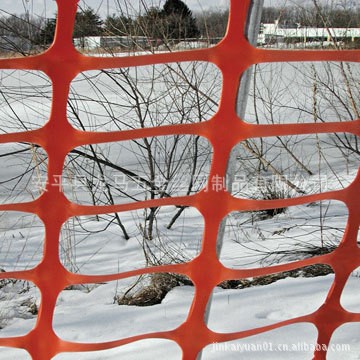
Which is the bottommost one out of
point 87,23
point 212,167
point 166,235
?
point 166,235

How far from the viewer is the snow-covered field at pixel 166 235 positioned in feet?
6.11

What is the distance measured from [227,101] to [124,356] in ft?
2.87

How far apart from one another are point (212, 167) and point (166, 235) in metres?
2.11

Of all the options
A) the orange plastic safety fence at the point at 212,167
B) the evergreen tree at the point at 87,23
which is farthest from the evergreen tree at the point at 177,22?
the orange plastic safety fence at the point at 212,167

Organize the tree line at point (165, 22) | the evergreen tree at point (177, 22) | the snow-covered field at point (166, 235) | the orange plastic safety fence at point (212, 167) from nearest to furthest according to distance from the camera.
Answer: the orange plastic safety fence at point (212, 167), the snow-covered field at point (166, 235), the tree line at point (165, 22), the evergreen tree at point (177, 22)

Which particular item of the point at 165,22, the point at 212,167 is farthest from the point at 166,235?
the point at 212,167

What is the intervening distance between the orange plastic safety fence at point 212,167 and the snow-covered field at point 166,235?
1.15 feet

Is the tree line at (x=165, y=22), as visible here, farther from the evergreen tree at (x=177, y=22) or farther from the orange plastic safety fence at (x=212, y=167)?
the orange plastic safety fence at (x=212, y=167)

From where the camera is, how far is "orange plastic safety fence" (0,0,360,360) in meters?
1.07

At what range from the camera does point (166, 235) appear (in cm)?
330

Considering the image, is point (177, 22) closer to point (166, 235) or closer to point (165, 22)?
point (165, 22)

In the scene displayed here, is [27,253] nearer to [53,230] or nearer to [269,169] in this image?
[269,169]

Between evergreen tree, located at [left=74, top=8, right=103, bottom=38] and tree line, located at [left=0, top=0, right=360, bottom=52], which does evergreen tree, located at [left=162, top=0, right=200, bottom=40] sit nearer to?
tree line, located at [left=0, top=0, right=360, bottom=52]

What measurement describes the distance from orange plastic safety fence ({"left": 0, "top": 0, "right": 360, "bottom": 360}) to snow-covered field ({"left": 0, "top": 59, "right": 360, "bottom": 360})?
350 mm
